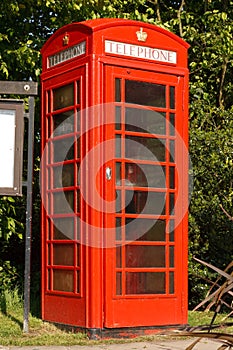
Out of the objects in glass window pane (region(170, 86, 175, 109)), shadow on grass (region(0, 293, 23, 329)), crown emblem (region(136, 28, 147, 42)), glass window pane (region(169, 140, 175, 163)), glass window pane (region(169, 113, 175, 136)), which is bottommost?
shadow on grass (region(0, 293, 23, 329))

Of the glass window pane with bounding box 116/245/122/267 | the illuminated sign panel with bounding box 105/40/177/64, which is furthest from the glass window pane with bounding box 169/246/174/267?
the illuminated sign panel with bounding box 105/40/177/64

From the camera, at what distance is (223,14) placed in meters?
10.8

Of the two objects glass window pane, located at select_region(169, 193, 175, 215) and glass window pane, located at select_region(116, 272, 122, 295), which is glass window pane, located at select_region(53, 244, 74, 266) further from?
glass window pane, located at select_region(169, 193, 175, 215)

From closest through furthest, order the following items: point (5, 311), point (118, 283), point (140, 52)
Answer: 1. point (118, 283)
2. point (140, 52)
3. point (5, 311)

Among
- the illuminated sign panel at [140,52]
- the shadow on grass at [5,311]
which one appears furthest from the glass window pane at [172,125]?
the shadow on grass at [5,311]

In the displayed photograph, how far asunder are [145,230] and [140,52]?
5.26 feet

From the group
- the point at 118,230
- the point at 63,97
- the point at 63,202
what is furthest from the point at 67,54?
the point at 118,230

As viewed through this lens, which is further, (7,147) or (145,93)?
(145,93)

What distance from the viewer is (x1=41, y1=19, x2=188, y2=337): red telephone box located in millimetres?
6215

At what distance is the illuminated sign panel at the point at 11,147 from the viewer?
20.3ft

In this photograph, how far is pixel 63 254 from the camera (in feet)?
21.5

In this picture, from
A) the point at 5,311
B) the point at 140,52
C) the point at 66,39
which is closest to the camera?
the point at 140,52

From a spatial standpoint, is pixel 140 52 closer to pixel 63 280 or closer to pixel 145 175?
pixel 145 175

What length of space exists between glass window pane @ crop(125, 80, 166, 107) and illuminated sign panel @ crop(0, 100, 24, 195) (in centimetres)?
96
